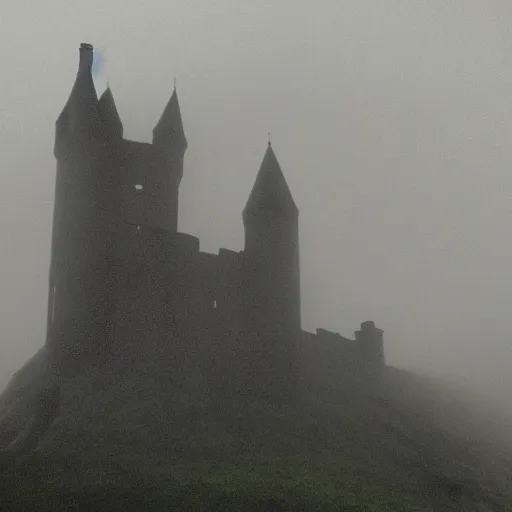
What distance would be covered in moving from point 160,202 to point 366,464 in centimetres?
1959

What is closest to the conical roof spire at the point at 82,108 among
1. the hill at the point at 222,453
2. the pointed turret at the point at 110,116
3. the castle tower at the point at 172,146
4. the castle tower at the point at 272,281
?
the pointed turret at the point at 110,116

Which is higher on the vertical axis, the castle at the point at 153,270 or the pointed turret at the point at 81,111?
the pointed turret at the point at 81,111

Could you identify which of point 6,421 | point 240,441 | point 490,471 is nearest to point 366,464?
point 240,441

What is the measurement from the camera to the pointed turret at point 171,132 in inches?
1603

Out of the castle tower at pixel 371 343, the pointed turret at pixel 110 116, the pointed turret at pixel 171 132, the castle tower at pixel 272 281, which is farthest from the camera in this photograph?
the castle tower at pixel 371 343

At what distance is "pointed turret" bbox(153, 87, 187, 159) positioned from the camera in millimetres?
40719

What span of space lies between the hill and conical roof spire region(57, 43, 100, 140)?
42.9 feet

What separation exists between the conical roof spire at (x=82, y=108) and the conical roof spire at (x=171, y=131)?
5610mm

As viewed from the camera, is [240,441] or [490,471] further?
[490,471]

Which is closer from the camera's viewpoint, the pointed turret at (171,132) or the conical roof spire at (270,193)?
the conical roof spire at (270,193)

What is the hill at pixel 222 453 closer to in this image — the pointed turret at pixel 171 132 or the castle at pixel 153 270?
the castle at pixel 153 270

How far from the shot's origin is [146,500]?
2153 centimetres

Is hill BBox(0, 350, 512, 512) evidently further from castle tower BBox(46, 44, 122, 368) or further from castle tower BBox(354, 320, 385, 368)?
castle tower BBox(354, 320, 385, 368)

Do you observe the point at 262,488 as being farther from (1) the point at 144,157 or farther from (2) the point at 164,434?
(1) the point at 144,157
